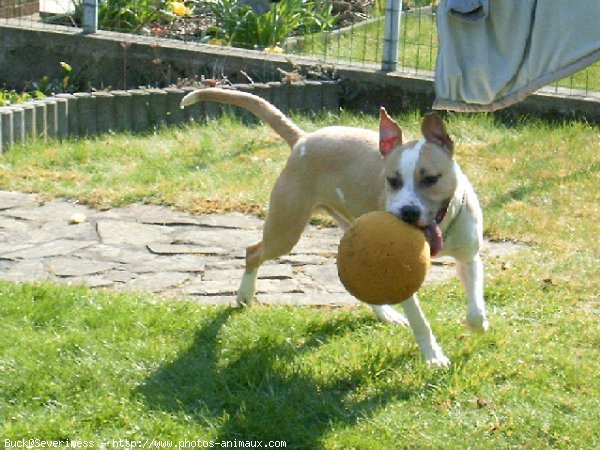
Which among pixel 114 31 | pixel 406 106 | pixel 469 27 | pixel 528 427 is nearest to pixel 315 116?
pixel 406 106

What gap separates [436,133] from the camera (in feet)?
18.5

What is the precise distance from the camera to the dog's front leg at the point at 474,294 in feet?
18.9

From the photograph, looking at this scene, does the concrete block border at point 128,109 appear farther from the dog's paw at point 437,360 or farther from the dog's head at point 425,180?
the dog's paw at point 437,360

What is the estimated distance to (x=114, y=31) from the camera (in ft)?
39.8

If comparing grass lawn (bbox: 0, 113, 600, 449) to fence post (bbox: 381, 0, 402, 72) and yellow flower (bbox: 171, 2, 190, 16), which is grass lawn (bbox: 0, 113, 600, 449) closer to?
fence post (bbox: 381, 0, 402, 72)

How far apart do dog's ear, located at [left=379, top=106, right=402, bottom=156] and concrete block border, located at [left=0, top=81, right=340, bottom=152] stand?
448 centimetres

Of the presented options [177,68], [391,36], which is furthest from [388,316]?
[177,68]

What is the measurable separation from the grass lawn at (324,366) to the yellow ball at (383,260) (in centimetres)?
55

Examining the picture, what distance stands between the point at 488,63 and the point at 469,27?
0.75ft

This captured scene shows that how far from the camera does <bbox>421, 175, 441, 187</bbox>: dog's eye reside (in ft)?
17.9

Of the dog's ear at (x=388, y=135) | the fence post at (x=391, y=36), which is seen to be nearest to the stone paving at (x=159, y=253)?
the dog's ear at (x=388, y=135)

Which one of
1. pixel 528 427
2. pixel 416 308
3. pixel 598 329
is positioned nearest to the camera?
pixel 528 427

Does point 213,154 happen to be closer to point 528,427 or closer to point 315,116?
point 315,116

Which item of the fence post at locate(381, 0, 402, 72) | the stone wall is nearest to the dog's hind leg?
the stone wall
